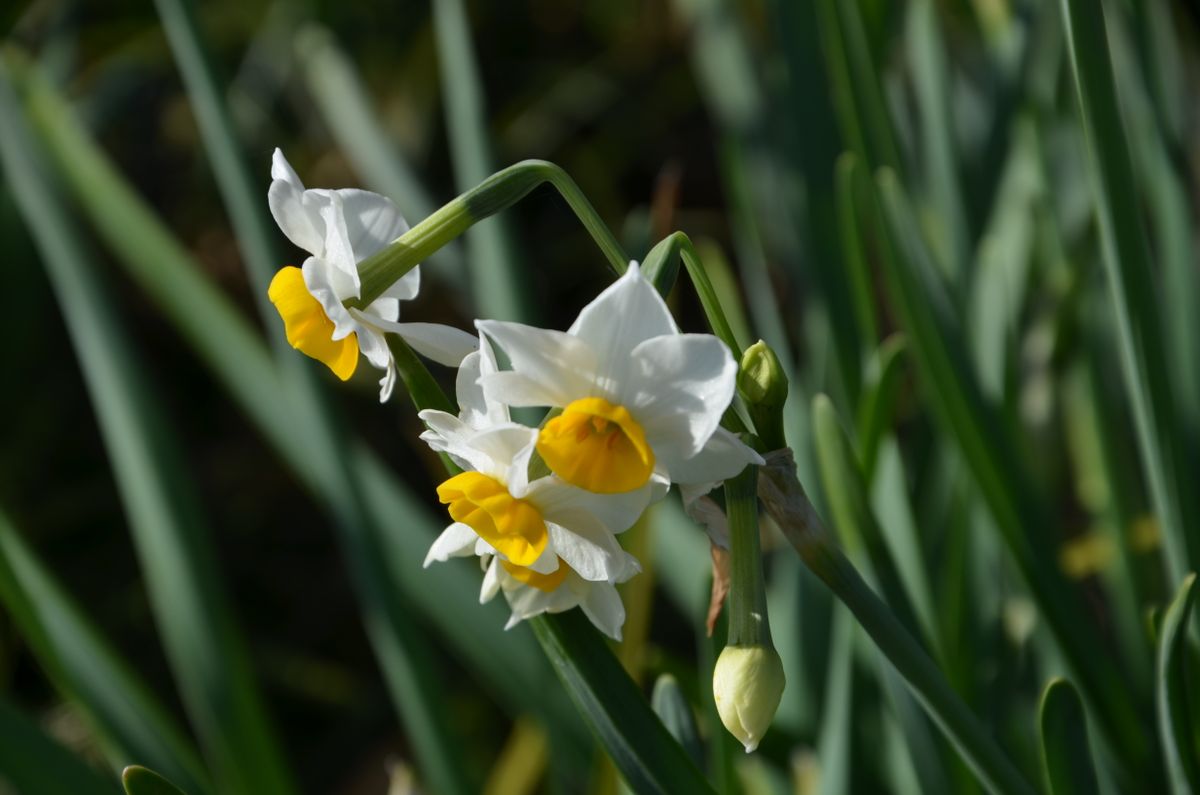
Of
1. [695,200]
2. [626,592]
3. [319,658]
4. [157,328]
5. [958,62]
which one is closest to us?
[626,592]

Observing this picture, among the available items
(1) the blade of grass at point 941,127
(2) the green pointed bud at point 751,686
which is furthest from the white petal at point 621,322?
(1) the blade of grass at point 941,127

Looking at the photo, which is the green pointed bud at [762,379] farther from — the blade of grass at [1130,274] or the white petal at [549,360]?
the blade of grass at [1130,274]

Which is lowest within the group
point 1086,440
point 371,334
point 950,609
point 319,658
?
point 319,658

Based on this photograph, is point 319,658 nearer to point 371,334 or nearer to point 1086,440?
point 1086,440

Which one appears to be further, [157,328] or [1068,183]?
[157,328]

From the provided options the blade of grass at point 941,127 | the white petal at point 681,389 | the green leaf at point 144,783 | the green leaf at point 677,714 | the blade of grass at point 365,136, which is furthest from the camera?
the blade of grass at point 365,136

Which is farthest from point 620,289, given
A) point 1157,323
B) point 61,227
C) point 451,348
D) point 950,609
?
point 61,227
